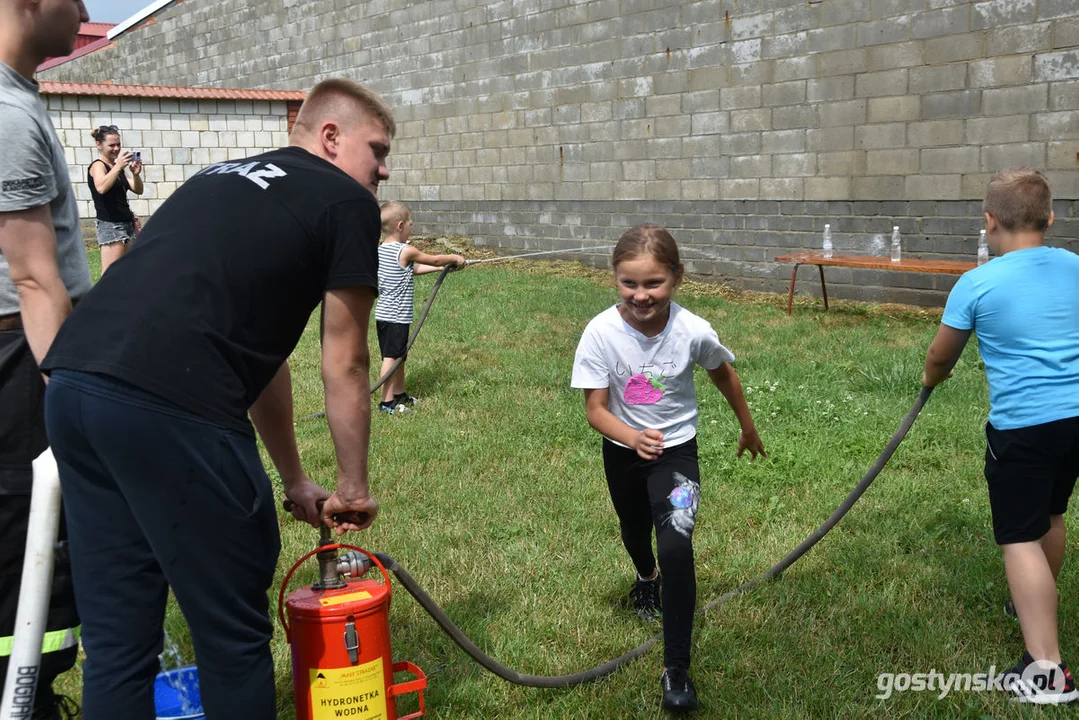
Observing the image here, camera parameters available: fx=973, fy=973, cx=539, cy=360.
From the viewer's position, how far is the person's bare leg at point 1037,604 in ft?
9.73

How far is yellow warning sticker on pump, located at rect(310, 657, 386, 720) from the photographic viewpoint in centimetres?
248

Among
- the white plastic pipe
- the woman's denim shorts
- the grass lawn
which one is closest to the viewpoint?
the white plastic pipe

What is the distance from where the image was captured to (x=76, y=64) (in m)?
26.1

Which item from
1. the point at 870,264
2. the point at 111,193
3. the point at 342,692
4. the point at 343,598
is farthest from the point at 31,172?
the point at 111,193

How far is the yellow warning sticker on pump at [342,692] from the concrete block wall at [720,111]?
8.20 metres

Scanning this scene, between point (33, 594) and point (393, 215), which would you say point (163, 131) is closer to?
point (393, 215)

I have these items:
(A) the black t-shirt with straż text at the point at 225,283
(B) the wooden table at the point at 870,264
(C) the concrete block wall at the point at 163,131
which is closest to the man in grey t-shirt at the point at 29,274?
(A) the black t-shirt with straż text at the point at 225,283

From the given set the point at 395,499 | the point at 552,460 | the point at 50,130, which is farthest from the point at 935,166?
the point at 50,130

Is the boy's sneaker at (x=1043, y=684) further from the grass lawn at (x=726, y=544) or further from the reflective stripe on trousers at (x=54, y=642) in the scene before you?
the reflective stripe on trousers at (x=54, y=642)

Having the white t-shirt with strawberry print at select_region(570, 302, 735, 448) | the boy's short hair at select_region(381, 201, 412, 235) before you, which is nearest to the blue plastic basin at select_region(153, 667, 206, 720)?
the white t-shirt with strawberry print at select_region(570, 302, 735, 448)

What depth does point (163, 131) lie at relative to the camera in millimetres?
16500

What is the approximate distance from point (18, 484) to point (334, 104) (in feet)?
4.11

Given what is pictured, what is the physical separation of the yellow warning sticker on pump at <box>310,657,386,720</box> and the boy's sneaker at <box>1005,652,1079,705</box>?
195 centimetres

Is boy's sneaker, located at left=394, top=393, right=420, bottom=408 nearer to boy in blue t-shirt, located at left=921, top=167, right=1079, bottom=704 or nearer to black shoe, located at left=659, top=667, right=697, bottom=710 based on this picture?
black shoe, located at left=659, top=667, right=697, bottom=710
